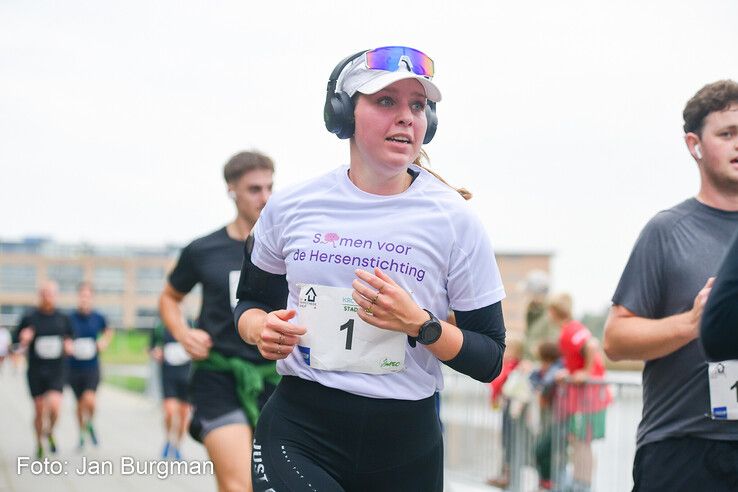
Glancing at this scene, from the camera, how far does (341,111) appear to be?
337cm

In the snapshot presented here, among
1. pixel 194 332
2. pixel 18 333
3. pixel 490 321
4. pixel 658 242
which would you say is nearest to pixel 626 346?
pixel 658 242

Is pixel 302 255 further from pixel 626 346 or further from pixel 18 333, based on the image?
pixel 18 333

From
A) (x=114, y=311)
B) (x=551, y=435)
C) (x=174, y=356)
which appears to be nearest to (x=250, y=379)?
(x=551, y=435)

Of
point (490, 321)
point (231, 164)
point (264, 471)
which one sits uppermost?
point (231, 164)

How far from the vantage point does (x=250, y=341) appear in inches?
137

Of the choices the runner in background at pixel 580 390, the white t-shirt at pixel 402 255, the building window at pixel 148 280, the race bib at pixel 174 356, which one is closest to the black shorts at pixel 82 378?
the race bib at pixel 174 356

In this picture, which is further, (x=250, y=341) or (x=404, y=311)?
(x=250, y=341)

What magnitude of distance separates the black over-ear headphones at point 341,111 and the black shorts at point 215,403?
2195 mm

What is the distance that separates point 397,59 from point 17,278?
4819 inches

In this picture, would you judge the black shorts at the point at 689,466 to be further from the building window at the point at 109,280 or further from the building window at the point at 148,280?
the building window at the point at 109,280

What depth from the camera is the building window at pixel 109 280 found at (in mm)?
117125

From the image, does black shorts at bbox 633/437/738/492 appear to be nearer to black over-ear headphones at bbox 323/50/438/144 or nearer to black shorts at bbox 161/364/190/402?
black over-ear headphones at bbox 323/50/438/144

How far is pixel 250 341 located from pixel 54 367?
1062 centimetres

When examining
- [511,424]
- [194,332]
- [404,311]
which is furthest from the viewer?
[511,424]
